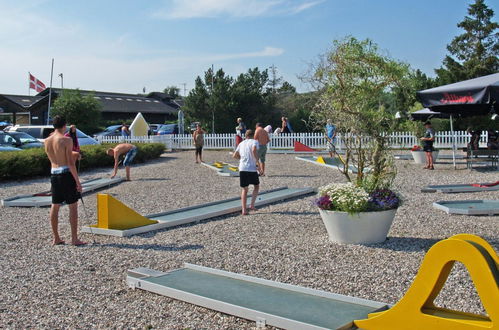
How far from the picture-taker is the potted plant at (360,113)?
23.7ft

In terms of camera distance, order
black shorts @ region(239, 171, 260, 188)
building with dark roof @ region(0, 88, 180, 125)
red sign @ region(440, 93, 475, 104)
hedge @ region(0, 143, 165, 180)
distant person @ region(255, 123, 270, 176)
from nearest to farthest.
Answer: black shorts @ region(239, 171, 260, 188)
red sign @ region(440, 93, 475, 104)
distant person @ region(255, 123, 270, 176)
hedge @ region(0, 143, 165, 180)
building with dark roof @ region(0, 88, 180, 125)

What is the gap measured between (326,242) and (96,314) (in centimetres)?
339

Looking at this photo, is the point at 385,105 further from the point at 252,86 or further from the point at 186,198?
the point at 252,86

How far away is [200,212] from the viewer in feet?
32.1

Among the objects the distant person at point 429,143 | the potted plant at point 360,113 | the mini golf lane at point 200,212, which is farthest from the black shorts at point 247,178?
the distant person at point 429,143

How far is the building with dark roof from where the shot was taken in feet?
176

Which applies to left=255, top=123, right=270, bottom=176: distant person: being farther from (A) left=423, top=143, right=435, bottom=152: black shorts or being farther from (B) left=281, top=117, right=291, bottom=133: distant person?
(B) left=281, top=117, right=291, bottom=133: distant person

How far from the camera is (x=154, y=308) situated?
494 centimetres

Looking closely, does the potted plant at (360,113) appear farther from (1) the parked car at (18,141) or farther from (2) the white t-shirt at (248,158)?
(1) the parked car at (18,141)

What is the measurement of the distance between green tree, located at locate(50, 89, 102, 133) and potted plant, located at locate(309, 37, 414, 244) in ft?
120

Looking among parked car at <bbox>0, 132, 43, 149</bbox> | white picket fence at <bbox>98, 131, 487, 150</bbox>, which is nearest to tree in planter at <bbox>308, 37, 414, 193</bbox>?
parked car at <bbox>0, 132, 43, 149</bbox>

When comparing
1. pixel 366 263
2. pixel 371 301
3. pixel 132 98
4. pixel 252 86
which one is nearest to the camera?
pixel 371 301

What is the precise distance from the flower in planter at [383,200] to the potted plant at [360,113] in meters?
0.01

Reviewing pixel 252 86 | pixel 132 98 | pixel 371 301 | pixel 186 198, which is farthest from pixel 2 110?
pixel 371 301
